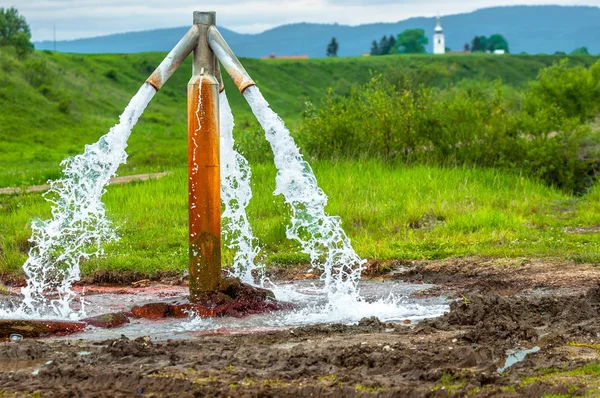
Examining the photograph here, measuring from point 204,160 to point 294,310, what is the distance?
4.63 feet

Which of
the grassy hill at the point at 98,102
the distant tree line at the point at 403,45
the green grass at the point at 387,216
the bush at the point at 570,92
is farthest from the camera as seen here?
the distant tree line at the point at 403,45

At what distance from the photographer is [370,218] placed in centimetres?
1134

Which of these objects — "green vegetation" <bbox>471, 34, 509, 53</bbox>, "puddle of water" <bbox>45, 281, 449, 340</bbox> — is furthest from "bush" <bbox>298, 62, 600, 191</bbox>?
"green vegetation" <bbox>471, 34, 509, 53</bbox>

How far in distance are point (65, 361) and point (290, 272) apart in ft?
13.2

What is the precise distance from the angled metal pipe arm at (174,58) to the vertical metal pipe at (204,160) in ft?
0.15

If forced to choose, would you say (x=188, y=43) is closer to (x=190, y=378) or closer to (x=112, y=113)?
(x=190, y=378)

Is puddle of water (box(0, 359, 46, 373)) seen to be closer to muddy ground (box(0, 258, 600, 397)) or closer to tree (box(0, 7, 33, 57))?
muddy ground (box(0, 258, 600, 397))

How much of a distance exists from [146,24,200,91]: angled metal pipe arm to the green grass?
2644 mm

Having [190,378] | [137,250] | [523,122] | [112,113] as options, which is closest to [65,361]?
[190,378]

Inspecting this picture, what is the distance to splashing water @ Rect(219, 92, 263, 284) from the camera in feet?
28.3

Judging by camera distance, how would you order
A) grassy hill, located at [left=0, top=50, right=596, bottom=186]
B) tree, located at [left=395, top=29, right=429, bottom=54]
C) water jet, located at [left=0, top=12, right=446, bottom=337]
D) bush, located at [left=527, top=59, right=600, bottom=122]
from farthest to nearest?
tree, located at [left=395, top=29, right=429, bottom=54]
grassy hill, located at [left=0, top=50, right=596, bottom=186]
bush, located at [left=527, top=59, right=600, bottom=122]
water jet, located at [left=0, top=12, right=446, bottom=337]

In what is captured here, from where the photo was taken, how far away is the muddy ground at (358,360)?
5.14 m

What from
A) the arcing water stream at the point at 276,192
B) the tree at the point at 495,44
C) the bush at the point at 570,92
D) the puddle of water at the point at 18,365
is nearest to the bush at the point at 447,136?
the bush at the point at 570,92

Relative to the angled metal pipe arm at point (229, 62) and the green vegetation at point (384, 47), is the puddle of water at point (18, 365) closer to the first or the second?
→ the angled metal pipe arm at point (229, 62)
